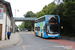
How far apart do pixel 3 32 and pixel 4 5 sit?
4036mm

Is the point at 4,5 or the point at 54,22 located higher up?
the point at 4,5

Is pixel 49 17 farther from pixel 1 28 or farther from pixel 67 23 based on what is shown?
pixel 67 23

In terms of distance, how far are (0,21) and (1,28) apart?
1.05 m

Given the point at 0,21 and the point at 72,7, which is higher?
the point at 72,7

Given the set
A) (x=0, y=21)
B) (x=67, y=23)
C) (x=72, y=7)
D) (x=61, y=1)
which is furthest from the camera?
(x=67, y=23)

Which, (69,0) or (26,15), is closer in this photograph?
(69,0)

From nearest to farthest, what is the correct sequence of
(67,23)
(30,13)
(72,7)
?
(72,7), (67,23), (30,13)

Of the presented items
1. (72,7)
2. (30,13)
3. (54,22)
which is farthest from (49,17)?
(30,13)

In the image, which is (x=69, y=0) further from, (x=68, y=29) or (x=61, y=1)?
(x=68, y=29)

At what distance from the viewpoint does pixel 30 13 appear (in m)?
93.8

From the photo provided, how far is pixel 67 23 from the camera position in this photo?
3359cm

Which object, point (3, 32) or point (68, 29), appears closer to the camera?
point (3, 32)

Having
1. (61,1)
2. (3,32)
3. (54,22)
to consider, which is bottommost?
(3,32)

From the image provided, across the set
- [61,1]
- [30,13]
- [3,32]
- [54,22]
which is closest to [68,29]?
[61,1]
